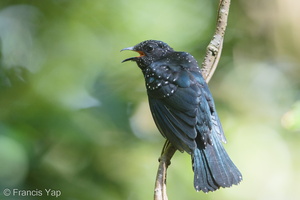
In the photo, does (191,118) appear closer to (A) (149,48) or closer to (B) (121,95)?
(A) (149,48)

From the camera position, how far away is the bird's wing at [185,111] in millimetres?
3414

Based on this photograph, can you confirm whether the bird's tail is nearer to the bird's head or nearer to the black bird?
the black bird

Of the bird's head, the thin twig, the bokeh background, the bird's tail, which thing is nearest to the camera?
the bird's tail

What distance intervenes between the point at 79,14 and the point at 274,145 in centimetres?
246

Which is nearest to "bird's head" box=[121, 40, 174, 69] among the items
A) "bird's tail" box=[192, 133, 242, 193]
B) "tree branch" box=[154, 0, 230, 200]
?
"tree branch" box=[154, 0, 230, 200]

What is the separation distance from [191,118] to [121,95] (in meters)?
1.20

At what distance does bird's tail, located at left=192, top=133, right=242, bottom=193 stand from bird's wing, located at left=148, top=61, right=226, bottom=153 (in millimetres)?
78

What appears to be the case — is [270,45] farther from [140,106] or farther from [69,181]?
[69,181]

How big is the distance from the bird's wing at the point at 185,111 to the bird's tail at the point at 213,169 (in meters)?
0.08

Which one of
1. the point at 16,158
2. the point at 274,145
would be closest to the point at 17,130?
the point at 16,158

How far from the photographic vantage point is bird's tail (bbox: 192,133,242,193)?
127 inches

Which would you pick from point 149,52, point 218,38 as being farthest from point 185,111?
point 149,52

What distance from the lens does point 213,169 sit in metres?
3.30

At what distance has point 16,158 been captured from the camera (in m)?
3.45
